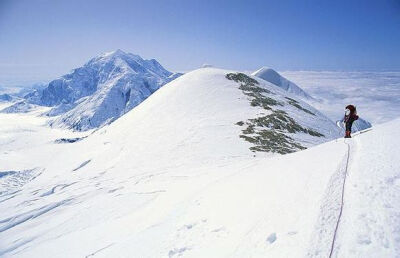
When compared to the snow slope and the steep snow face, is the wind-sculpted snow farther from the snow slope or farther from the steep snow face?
the snow slope

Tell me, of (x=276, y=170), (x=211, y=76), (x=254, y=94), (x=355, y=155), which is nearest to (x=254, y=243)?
(x=276, y=170)

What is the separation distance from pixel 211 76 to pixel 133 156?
39.0 metres

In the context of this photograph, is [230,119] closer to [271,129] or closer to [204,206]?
[271,129]

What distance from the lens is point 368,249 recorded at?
618cm

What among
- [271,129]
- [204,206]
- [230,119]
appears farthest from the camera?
[230,119]

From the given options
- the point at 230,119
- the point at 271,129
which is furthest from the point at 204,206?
the point at 230,119

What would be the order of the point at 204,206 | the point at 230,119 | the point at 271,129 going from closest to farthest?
1. the point at 204,206
2. the point at 271,129
3. the point at 230,119

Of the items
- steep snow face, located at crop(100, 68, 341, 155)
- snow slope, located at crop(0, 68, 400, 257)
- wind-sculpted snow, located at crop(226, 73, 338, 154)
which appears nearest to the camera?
snow slope, located at crop(0, 68, 400, 257)

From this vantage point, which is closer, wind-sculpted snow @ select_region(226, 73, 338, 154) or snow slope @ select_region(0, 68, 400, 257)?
snow slope @ select_region(0, 68, 400, 257)

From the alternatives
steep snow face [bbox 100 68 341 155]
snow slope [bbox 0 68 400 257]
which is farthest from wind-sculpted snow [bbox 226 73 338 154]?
snow slope [bbox 0 68 400 257]

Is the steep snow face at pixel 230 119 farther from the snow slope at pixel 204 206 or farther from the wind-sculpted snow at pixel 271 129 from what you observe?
the snow slope at pixel 204 206

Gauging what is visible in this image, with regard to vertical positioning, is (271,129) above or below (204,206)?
below

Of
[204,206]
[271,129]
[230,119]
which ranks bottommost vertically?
[271,129]

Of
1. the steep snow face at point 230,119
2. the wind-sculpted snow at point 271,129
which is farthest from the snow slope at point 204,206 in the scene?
the wind-sculpted snow at point 271,129
